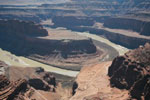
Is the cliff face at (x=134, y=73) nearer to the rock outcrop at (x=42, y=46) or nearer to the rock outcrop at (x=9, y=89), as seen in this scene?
the rock outcrop at (x=9, y=89)

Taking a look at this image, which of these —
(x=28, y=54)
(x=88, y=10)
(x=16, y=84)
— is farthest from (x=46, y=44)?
(x=88, y=10)

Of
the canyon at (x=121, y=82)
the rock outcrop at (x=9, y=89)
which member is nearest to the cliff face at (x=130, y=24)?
the canyon at (x=121, y=82)

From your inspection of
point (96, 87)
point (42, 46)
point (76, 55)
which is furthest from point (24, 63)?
point (96, 87)

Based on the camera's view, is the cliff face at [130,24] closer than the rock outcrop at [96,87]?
No

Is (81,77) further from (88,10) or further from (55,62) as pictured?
(88,10)

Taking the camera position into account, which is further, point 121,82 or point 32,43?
point 32,43

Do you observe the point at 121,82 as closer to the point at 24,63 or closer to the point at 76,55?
the point at 76,55
